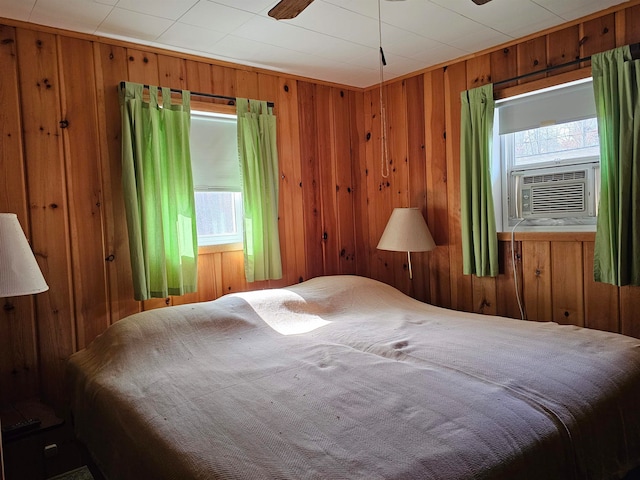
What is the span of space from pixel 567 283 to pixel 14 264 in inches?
112

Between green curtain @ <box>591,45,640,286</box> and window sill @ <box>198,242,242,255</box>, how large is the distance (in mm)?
2206

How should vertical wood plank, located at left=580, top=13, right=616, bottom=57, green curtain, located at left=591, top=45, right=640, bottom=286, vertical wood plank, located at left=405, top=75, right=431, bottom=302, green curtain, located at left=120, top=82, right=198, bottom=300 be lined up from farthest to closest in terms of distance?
vertical wood plank, located at left=405, top=75, right=431, bottom=302 → green curtain, located at left=120, top=82, right=198, bottom=300 → vertical wood plank, located at left=580, top=13, right=616, bottom=57 → green curtain, located at left=591, top=45, right=640, bottom=286

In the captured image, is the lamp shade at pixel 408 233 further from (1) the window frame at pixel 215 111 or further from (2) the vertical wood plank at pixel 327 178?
(1) the window frame at pixel 215 111

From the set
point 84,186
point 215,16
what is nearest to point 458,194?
point 215,16

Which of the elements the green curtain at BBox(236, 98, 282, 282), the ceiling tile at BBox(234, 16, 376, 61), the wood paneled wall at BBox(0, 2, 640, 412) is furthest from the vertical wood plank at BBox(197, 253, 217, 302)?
the ceiling tile at BBox(234, 16, 376, 61)

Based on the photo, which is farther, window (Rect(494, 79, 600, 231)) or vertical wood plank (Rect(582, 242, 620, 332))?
window (Rect(494, 79, 600, 231))

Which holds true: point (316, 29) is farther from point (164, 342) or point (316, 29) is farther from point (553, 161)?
point (164, 342)

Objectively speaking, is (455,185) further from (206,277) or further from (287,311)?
(206,277)

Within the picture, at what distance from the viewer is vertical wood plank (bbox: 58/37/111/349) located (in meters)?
2.40

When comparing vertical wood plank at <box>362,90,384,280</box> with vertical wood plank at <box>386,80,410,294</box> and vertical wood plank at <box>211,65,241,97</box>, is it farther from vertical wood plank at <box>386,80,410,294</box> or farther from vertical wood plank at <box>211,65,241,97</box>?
vertical wood plank at <box>211,65,241,97</box>

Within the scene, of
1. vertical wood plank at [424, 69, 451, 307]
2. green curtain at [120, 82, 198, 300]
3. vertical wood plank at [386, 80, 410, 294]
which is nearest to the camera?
green curtain at [120, 82, 198, 300]

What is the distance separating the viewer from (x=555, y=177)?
2779mm

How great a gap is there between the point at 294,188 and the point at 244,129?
61 cm

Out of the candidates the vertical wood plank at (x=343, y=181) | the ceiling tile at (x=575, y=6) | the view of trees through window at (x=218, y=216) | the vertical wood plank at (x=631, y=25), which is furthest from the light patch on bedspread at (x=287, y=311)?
the vertical wood plank at (x=631, y=25)
